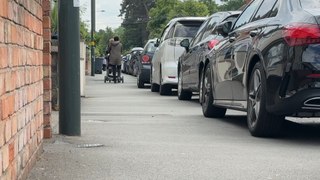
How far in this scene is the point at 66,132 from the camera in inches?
274

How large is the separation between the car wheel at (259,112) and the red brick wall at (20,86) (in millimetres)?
2302

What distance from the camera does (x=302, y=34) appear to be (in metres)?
6.06

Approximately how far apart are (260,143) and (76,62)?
2132 mm

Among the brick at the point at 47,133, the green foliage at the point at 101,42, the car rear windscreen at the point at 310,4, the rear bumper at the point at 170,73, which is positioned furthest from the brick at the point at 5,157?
the green foliage at the point at 101,42

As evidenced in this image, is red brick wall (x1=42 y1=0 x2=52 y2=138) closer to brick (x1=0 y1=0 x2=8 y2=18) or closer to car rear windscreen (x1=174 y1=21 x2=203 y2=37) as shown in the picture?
brick (x1=0 y1=0 x2=8 y2=18)

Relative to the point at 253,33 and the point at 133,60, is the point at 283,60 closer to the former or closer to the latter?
the point at 253,33

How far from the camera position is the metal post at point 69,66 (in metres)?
6.90

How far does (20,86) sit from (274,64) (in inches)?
Result: 114

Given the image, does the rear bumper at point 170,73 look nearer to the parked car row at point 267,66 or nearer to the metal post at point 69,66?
the parked car row at point 267,66

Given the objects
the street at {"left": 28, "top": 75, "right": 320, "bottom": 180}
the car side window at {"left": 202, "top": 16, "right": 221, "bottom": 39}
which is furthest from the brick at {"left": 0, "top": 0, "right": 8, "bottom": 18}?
the car side window at {"left": 202, "top": 16, "right": 221, "bottom": 39}

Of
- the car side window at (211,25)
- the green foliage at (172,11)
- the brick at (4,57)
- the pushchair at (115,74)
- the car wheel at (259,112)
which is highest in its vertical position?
the green foliage at (172,11)

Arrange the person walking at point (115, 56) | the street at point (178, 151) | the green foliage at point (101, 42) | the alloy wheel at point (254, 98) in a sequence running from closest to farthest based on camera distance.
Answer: the street at point (178, 151) → the alloy wheel at point (254, 98) → the person walking at point (115, 56) → the green foliage at point (101, 42)

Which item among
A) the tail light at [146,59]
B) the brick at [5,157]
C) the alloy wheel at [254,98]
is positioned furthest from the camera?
the tail light at [146,59]

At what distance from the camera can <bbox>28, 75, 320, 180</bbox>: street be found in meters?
4.94
